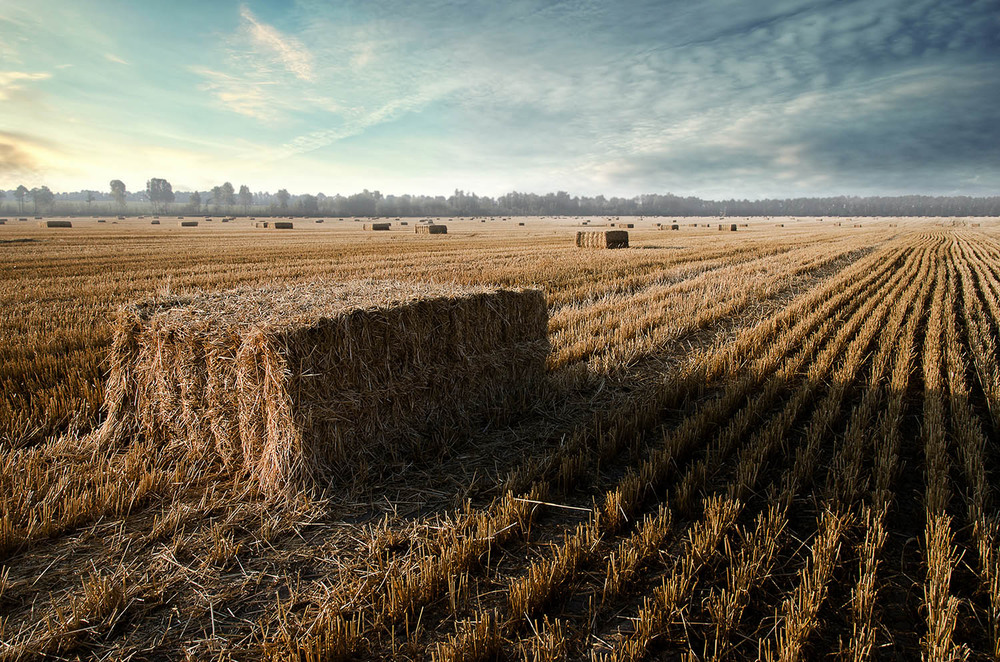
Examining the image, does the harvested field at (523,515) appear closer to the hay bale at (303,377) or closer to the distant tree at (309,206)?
the hay bale at (303,377)

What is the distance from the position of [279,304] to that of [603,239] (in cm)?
2508

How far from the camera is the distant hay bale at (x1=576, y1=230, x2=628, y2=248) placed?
2845 centimetres

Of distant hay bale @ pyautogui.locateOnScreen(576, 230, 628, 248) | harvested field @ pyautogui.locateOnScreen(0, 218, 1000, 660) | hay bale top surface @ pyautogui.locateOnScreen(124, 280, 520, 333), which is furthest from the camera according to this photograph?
distant hay bale @ pyautogui.locateOnScreen(576, 230, 628, 248)

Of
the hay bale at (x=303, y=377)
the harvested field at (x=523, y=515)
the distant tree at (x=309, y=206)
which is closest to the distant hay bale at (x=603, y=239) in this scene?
the harvested field at (x=523, y=515)

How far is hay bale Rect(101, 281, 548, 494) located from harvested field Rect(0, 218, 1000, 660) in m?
0.05

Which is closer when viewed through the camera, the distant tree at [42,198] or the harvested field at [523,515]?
the harvested field at [523,515]

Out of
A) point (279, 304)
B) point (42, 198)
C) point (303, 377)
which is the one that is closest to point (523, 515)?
point (303, 377)

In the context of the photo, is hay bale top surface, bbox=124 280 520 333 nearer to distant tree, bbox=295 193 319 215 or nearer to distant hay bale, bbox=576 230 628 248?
distant hay bale, bbox=576 230 628 248

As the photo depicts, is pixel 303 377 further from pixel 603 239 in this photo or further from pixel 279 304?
pixel 603 239

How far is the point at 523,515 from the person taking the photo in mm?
3936

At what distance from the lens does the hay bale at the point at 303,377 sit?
4.29 metres

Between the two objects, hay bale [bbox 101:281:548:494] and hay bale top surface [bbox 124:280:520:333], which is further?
hay bale top surface [bbox 124:280:520:333]

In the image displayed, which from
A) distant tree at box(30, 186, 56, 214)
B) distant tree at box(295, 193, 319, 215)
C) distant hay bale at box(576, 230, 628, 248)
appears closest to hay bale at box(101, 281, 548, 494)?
distant hay bale at box(576, 230, 628, 248)

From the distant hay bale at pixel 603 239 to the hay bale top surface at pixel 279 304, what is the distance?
2330 centimetres
